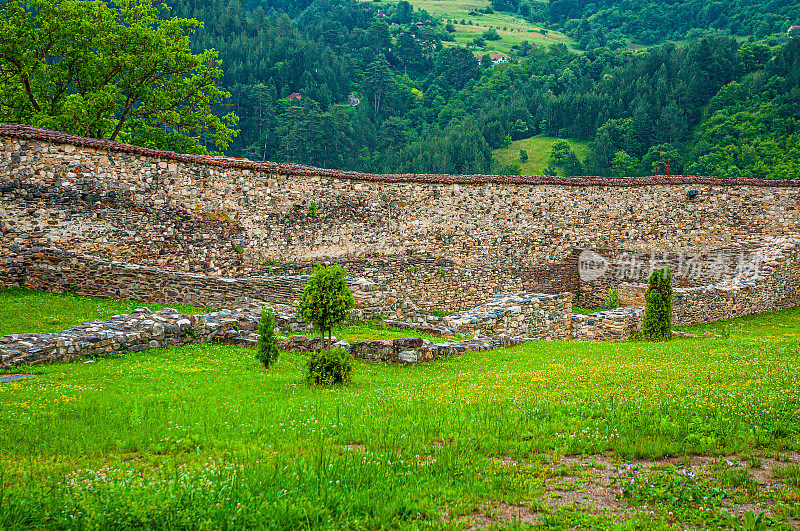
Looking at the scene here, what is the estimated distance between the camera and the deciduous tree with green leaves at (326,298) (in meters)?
12.1

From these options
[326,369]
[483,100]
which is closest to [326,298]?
[326,369]

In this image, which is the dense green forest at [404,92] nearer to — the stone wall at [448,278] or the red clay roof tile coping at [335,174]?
the red clay roof tile coping at [335,174]

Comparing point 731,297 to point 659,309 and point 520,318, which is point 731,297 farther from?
point 520,318

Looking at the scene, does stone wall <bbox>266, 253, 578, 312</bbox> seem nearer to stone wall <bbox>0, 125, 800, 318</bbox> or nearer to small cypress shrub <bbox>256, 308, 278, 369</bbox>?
stone wall <bbox>0, 125, 800, 318</bbox>

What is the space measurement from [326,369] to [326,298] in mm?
1469

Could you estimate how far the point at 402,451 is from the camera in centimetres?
664

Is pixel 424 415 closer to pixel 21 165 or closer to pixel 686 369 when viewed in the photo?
pixel 686 369

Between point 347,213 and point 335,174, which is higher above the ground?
point 335,174

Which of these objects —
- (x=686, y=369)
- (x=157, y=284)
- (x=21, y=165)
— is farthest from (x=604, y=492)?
(x=21, y=165)

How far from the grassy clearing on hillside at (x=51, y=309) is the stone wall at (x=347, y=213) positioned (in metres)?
2.86

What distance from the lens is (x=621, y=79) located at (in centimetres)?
9469

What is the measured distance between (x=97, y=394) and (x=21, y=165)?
14.2 metres

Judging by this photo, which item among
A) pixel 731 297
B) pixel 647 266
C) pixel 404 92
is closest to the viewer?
pixel 731 297

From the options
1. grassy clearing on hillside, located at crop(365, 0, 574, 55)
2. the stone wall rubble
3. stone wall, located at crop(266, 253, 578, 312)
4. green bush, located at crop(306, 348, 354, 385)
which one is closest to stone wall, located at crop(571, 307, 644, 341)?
the stone wall rubble
